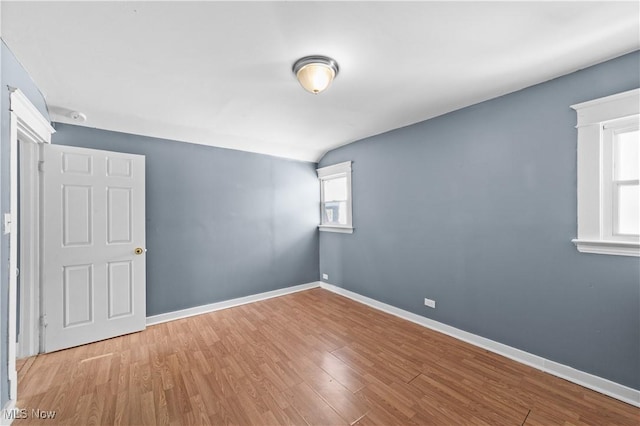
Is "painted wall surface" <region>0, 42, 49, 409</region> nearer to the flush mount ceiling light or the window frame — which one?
the flush mount ceiling light

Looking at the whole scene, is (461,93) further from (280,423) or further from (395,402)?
(280,423)

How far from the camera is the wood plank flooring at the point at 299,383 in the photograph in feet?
5.54

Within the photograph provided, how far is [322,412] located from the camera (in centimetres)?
172

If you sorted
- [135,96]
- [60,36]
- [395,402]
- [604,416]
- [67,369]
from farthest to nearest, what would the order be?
[135,96]
[67,369]
[395,402]
[604,416]
[60,36]

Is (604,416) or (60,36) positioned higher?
(60,36)

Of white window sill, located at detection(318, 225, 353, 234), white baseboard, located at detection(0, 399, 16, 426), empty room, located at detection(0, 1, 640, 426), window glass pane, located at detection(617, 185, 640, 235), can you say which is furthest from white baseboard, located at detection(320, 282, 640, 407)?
white baseboard, located at detection(0, 399, 16, 426)

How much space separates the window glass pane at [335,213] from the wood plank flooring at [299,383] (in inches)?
75.2

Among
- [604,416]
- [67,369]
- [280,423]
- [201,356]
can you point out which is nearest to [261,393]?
[280,423]

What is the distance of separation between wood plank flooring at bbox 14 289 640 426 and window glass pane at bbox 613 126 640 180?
1657 mm

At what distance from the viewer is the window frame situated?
1.83m

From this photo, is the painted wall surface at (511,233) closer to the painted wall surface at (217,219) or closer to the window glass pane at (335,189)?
the window glass pane at (335,189)

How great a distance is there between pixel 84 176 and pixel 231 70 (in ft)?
6.81

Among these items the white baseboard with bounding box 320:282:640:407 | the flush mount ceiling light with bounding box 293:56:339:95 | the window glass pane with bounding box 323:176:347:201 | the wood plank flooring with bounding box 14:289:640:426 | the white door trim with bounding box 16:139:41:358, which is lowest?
the wood plank flooring with bounding box 14:289:640:426

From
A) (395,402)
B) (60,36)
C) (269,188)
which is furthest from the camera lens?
(269,188)
